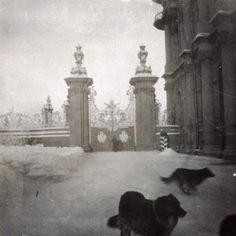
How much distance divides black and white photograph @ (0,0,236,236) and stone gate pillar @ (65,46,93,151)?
0.03m

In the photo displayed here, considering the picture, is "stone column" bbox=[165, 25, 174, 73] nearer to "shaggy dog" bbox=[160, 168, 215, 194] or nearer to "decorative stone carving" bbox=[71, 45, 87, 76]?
"decorative stone carving" bbox=[71, 45, 87, 76]

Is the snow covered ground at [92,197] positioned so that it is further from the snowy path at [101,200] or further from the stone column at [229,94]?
the stone column at [229,94]

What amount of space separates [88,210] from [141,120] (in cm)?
537

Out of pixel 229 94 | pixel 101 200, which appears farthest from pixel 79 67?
→ pixel 101 200

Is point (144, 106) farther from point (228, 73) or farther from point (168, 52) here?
point (168, 52)

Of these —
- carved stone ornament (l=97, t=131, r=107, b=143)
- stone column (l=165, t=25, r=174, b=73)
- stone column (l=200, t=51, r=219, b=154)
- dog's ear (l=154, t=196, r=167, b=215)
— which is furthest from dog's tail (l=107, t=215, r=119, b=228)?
stone column (l=165, t=25, r=174, b=73)

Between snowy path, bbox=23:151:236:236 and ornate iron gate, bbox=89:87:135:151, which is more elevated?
ornate iron gate, bbox=89:87:135:151

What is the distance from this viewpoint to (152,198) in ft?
13.3

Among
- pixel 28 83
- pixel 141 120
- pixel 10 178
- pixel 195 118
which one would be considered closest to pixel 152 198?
pixel 10 178

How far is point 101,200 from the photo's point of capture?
13.4ft

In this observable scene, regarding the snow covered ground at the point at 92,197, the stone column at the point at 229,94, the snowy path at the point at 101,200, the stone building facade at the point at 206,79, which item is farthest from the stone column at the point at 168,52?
the snowy path at the point at 101,200

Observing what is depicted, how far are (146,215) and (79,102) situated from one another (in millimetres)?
5652

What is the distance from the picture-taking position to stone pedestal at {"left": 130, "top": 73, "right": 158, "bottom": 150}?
894 cm

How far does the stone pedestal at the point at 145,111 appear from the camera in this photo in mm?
8938
